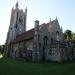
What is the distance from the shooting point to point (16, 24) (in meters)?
44.8

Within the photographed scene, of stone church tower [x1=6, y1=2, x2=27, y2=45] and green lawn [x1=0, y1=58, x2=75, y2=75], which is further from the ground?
stone church tower [x1=6, y1=2, x2=27, y2=45]

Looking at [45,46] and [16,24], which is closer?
[45,46]

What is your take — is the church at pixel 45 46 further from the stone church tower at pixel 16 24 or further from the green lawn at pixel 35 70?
the green lawn at pixel 35 70

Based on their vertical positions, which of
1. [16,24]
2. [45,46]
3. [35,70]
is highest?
[16,24]

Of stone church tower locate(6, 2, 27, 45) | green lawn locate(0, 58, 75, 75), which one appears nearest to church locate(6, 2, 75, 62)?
stone church tower locate(6, 2, 27, 45)

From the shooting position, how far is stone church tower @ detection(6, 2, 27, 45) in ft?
145

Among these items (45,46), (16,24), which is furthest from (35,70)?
(16,24)

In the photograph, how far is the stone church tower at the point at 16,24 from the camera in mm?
44062

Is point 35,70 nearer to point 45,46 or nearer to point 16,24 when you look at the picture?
point 45,46

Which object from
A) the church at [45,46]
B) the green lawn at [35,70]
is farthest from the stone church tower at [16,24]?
the green lawn at [35,70]

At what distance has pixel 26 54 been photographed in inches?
1187

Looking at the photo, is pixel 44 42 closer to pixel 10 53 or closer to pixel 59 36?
pixel 59 36

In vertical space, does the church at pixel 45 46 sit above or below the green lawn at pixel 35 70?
above

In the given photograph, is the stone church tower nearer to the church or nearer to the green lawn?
the church
